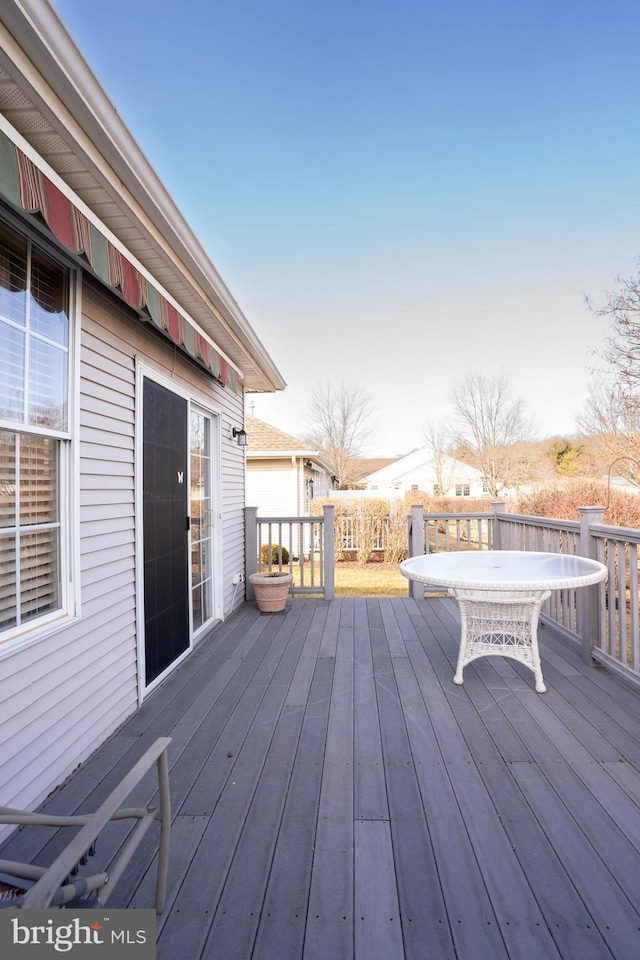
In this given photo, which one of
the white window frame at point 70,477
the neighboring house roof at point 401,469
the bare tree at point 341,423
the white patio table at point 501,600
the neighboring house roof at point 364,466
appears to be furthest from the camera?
the neighboring house roof at point 401,469

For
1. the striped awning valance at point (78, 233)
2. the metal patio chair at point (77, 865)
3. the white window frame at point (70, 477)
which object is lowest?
the metal patio chair at point (77, 865)

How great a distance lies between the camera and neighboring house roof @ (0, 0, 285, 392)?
51.4 inches

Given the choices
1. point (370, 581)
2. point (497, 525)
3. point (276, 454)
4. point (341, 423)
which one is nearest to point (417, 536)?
point (497, 525)

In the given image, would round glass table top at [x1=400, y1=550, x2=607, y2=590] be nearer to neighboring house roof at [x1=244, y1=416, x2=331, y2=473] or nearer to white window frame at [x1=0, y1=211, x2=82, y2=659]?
white window frame at [x1=0, y1=211, x2=82, y2=659]

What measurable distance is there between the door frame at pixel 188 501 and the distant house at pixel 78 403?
0.02 m

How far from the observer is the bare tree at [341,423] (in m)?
24.3

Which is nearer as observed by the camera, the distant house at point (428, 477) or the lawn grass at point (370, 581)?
the lawn grass at point (370, 581)

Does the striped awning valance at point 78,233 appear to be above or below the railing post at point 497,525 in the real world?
above

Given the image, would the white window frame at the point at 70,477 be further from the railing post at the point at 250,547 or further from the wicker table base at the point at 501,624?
the railing post at the point at 250,547

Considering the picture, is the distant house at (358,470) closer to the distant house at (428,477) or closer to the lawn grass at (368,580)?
the distant house at (428,477)

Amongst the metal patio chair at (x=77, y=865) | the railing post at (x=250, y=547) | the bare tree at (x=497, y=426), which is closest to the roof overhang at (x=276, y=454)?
the railing post at (x=250, y=547)

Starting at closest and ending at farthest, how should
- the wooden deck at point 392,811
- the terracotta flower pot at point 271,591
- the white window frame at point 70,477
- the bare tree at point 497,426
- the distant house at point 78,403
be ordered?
the wooden deck at point 392,811 → the distant house at point 78,403 → the white window frame at point 70,477 → the terracotta flower pot at point 271,591 → the bare tree at point 497,426

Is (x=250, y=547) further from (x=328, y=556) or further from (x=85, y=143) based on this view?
(x=85, y=143)

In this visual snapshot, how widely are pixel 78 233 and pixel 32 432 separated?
0.80m
